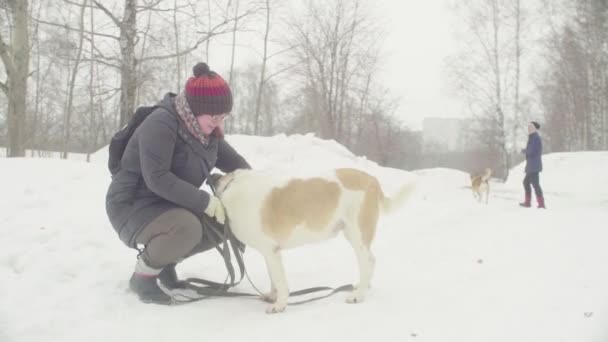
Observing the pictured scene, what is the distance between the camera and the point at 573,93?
25.0m

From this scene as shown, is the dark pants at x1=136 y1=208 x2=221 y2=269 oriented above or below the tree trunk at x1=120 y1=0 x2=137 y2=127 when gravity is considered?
below

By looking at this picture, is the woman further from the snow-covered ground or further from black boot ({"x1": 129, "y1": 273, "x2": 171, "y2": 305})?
the snow-covered ground

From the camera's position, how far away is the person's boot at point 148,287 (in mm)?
2754

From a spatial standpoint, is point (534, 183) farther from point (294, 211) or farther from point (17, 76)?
point (17, 76)

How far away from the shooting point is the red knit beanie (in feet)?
8.98

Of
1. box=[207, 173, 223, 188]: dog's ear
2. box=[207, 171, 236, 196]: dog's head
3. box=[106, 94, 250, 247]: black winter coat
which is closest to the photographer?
box=[106, 94, 250, 247]: black winter coat

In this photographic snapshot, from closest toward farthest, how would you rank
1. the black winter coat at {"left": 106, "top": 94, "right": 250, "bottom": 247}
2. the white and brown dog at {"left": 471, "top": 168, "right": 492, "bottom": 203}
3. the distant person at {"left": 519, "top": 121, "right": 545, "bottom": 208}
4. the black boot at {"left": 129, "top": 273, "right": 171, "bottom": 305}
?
the black winter coat at {"left": 106, "top": 94, "right": 250, "bottom": 247}
the black boot at {"left": 129, "top": 273, "right": 171, "bottom": 305}
the distant person at {"left": 519, "top": 121, "right": 545, "bottom": 208}
the white and brown dog at {"left": 471, "top": 168, "right": 492, "bottom": 203}

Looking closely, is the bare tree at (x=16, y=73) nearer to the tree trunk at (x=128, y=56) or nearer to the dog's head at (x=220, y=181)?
the tree trunk at (x=128, y=56)

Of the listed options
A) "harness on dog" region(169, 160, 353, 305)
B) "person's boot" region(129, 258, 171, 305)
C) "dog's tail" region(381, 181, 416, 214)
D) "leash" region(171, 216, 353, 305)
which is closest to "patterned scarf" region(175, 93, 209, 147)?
"harness on dog" region(169, 160, 353, 305)

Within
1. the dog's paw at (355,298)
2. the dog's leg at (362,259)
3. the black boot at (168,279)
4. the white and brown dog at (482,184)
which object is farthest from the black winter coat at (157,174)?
the white and brown dog at (482,184)

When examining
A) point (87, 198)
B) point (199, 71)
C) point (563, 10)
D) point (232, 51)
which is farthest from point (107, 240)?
point (563, 10)

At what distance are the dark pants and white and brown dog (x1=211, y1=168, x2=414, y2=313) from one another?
0.27m

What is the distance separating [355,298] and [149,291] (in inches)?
57.0

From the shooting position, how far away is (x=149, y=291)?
2.76m
